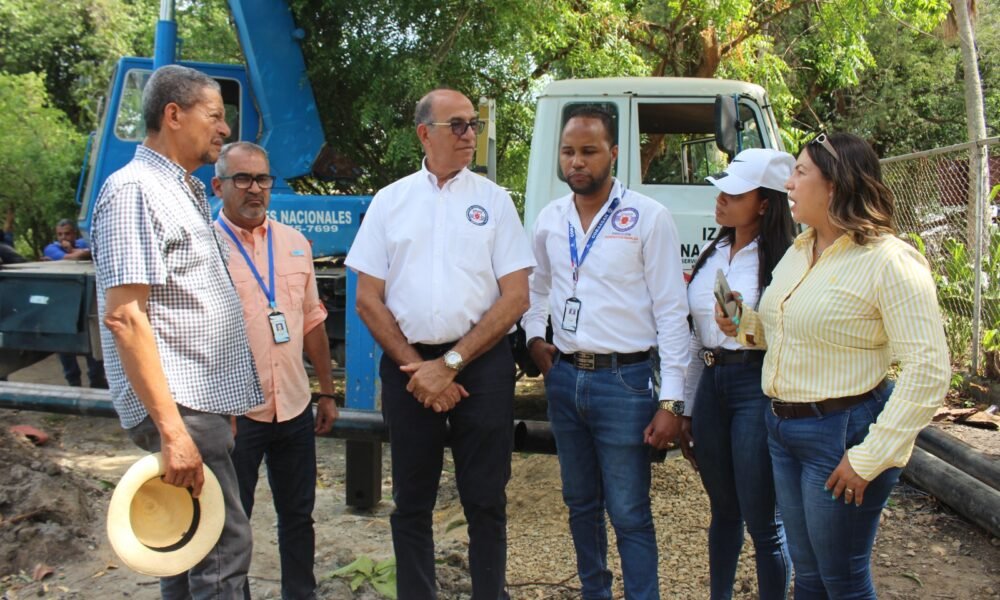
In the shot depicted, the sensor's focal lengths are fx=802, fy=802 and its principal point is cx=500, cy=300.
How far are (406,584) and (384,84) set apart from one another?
7162mm

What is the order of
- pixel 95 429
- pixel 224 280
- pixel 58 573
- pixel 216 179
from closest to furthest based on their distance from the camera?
pixel 224 280
pixel 216 179
pixel 58 573
pixel 95 429

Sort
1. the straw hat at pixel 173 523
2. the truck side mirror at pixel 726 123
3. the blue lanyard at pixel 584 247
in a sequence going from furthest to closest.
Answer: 1. the truck side mirror at pixel 726 123
2. the blue lanyard at pixel 584 247
3. the straw hat at pixel 173 523

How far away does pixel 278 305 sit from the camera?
9.93 ft

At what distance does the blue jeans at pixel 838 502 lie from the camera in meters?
2.16

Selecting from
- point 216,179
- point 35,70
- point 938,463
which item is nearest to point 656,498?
point 938,463

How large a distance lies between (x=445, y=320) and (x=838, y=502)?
1304mm

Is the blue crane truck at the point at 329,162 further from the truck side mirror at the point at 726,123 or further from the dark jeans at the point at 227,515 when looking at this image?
the dark jeans at the point at 227,515

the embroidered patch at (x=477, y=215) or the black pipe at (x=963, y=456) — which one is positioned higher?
the embroidered patch at (x=477, y=215)

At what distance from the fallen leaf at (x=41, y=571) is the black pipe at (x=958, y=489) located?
414 cm

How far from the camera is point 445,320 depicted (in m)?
2.69

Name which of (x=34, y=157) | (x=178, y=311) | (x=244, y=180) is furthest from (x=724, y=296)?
(x=34, y=157)

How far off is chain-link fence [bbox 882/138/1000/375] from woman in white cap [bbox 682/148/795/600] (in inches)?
153

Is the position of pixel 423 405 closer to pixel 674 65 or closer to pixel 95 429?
pixel 95 429

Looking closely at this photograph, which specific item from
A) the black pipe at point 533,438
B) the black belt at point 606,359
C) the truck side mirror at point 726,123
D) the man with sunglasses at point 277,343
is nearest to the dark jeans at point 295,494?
the man with sunglasses at point 277,343
